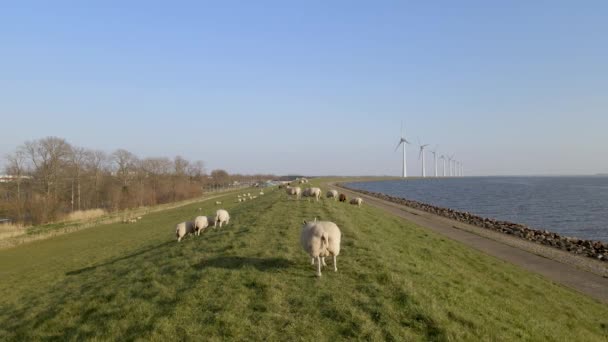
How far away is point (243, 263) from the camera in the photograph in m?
14.3

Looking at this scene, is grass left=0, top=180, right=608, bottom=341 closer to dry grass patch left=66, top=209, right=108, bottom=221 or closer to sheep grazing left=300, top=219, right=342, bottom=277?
sheep grazing left=300, top=219, right=342, bottom=277

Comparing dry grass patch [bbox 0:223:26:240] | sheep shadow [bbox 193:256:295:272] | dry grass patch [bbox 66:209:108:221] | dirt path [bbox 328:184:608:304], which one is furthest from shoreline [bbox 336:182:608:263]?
dry grass patch [bbox 66:209:108:221]

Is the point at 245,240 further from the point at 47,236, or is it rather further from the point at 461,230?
the point at 47,236

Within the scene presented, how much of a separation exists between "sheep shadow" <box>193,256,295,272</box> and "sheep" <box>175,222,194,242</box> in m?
10.2

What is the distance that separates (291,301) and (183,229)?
16410mm

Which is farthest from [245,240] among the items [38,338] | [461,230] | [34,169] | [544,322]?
[34,169]

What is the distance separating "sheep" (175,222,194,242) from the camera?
24733 millimetres

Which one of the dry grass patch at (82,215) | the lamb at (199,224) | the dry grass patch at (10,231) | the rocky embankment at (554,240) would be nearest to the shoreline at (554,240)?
the rocky embankment at (554,240)

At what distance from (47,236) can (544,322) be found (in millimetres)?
51559

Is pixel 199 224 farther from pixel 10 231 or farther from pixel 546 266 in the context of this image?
pixel 10 231

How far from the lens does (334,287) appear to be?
37.8ft

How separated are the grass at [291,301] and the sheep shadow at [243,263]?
6 centimetres

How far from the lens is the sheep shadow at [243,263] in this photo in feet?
45.1

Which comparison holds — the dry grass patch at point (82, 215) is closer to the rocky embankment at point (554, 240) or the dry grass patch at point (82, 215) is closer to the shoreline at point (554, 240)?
the shoreline at point (554, 240)
